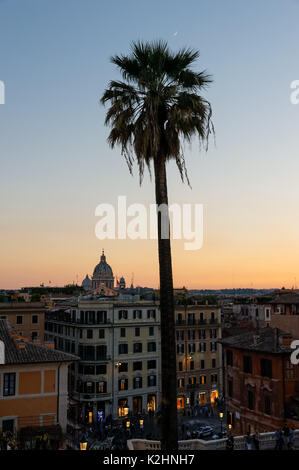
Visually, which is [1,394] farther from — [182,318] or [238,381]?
[182,318]

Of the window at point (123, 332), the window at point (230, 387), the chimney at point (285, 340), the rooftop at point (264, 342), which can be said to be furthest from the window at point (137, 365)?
the chimney at point (285, 340)

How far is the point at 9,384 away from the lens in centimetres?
2883

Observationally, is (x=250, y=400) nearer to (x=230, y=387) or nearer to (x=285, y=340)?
(x=230, y=387)

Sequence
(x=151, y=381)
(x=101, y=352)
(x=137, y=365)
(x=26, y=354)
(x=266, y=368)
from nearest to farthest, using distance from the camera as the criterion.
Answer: (x=26, y=354), (x=266, y=368), (x=101, y=352), (x=137, y=365), (x=151, y=381)

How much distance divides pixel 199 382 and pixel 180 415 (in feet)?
26.7

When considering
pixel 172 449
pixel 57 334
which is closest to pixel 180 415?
pixel 57 334

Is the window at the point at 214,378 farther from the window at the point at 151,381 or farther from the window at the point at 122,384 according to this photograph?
the window at the point at 122,384

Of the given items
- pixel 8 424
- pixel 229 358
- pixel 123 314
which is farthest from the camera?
pixel 123 314

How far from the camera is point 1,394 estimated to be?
28422 mm

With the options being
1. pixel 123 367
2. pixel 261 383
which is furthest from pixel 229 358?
pixel 123 367

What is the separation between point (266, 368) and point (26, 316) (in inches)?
1368

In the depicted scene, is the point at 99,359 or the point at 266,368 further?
the point at 99,359

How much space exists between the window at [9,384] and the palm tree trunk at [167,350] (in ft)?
56.3

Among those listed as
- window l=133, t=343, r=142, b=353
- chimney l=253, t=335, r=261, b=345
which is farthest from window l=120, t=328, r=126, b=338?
chimney l=253, t=335, r=261, b=345
